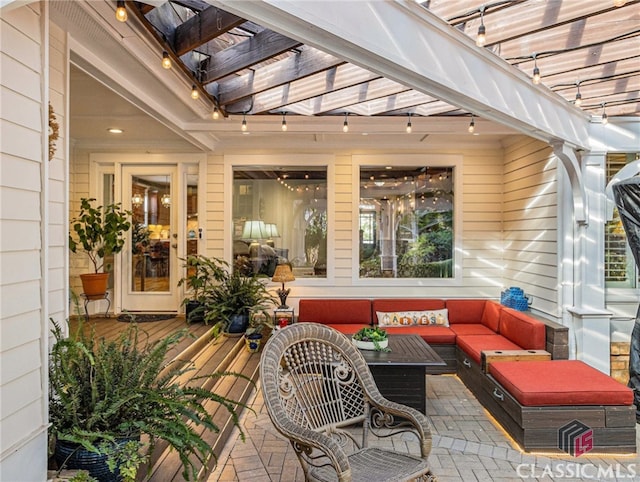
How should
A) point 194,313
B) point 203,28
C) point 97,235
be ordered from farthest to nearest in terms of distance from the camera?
1. point 194,313
2. point 97,235
3. point 203,28

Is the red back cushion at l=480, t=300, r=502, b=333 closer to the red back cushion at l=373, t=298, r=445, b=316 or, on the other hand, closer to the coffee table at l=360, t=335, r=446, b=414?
the red back cushion at l=373, t=298, r=445, b=316

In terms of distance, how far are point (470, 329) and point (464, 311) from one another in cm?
38

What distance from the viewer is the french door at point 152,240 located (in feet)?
18.3

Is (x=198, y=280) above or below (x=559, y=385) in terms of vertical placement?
above

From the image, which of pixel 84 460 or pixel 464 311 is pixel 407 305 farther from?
pixel 84 460

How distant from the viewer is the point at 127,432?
2020mm

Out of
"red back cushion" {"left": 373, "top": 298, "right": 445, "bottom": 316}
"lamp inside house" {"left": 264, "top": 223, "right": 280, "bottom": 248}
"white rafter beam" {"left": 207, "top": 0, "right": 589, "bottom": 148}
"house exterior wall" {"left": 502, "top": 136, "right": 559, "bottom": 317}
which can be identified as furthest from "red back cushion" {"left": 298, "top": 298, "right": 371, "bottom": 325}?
"white rafter beam" {"left": 207, "top": 0, "right": 589, "bottom": 148}

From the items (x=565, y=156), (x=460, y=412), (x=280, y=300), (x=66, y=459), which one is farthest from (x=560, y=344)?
(x=66, y=459)

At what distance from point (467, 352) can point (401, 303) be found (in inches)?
46.6

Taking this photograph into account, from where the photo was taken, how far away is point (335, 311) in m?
5.17

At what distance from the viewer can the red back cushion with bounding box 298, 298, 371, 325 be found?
5145mm

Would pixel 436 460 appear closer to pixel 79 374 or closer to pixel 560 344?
pixel 560 344

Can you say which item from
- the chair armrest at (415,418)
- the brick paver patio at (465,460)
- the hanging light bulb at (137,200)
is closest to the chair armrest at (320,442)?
the chair armrest at (415,418)

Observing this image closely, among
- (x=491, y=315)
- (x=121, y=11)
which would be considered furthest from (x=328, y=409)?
(x=491, y=315)
